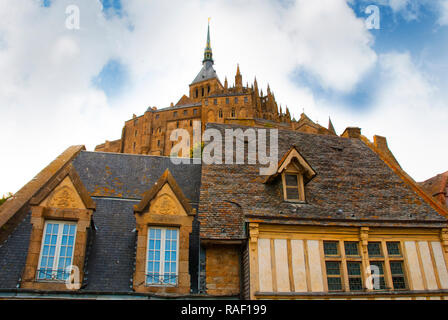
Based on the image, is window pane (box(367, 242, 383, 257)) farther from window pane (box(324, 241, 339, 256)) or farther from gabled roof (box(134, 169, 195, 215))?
gabled roof (box(134, 169, 195, 215))

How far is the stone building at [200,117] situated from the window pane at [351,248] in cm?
8080

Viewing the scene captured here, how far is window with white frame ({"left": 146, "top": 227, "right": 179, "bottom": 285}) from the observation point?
34.3 feet

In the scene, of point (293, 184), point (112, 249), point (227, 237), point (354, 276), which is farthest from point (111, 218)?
point (354, 276)

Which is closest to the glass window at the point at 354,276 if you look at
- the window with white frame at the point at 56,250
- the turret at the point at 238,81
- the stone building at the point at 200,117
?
the window with white frame at the point at 56,250

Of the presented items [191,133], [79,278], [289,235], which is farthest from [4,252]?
[191,133]

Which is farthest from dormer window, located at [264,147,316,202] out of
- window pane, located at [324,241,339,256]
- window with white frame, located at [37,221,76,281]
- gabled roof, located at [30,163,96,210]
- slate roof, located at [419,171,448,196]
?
slate roof, located at [419,171,448,196]

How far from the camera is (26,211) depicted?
11992 millimetres

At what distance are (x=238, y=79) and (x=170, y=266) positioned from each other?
355 ft

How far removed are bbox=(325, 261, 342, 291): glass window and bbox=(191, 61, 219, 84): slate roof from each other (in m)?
128

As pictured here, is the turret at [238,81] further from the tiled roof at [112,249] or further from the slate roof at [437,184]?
the tiled roof at [112,249]

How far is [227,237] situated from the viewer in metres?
11.0

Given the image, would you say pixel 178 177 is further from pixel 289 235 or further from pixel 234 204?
pixel 289 235

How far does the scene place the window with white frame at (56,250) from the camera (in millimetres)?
10047
